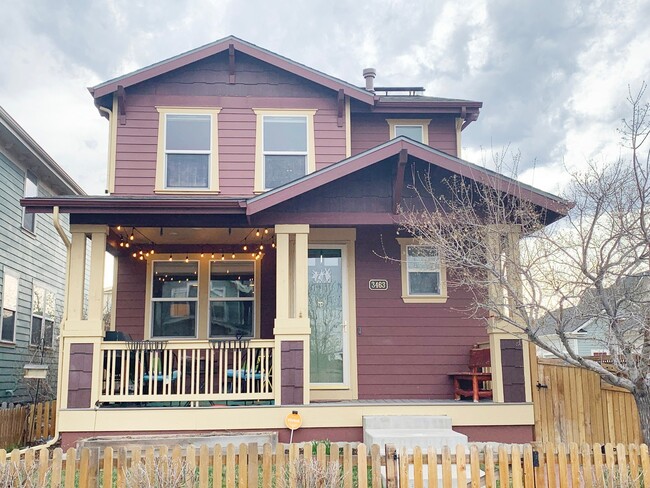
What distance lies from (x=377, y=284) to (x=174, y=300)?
3.46 metres

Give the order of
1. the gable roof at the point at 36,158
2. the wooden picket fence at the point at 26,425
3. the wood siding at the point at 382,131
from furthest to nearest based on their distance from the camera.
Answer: the gable roof at the point at 36,158, the wood siding at the point at 382,131, the wooden picket fence at the point at 26,425

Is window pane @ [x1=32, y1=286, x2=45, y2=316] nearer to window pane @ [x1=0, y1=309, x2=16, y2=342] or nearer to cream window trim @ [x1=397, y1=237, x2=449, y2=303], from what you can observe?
window pane @ [x1=0, y1=309, x2=16, y2=342]

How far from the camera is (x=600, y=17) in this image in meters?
12.5

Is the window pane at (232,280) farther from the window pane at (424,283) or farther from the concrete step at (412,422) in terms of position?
the concrete step at (412,422)

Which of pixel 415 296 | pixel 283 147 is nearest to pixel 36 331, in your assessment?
pixel 283 147

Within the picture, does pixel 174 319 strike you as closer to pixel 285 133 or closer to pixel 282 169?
pixel 282 169

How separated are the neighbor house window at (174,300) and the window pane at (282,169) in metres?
2.04

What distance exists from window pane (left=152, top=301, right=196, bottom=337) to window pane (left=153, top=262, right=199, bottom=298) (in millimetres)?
165

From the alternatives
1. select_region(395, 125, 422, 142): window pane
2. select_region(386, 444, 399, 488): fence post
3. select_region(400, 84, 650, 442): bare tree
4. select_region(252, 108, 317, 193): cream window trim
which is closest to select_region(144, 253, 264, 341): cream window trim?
select_region(252, 108, 317, 193): cream window trim

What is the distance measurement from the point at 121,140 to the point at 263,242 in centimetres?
289

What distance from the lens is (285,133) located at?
1038 cm

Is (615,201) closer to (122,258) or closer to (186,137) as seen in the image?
(186,137)

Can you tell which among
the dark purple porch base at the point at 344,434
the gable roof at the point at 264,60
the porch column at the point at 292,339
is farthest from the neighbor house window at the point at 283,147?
the dark purple porch base at the point at 344,434

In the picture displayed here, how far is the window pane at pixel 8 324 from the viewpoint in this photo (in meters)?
12.4
